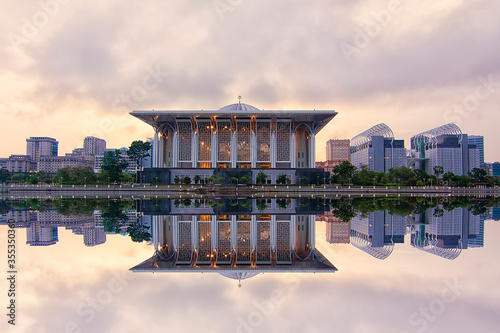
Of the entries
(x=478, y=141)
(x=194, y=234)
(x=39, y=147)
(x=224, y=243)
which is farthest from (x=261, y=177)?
(x=39, y=147)

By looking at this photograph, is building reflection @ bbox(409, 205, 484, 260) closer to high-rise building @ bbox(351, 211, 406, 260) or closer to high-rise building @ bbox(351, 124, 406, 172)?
high-rise building @ bbox(351, 211, 406, 260)

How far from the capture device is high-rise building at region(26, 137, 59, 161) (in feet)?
490

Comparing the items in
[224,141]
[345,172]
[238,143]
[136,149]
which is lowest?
[345,172]

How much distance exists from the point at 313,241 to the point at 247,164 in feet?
154

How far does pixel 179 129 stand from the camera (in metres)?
58.0

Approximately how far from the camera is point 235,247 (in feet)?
32.9

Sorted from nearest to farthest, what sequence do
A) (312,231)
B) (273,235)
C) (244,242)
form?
(244,242) < (273,235) < (312,231)

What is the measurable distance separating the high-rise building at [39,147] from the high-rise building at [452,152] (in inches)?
6074

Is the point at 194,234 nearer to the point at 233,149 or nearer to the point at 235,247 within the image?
the point at 235,247

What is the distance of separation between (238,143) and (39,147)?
441ft

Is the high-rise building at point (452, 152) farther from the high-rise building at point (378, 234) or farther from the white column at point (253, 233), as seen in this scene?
the white column at point (253, 233)

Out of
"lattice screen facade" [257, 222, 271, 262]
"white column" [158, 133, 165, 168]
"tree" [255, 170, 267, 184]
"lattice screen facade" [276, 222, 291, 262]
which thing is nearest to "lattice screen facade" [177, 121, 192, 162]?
"white column" [158, 133, 165, 168]

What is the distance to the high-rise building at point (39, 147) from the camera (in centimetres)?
14926

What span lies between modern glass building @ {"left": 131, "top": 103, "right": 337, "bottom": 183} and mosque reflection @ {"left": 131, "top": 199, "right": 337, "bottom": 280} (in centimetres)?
4040
